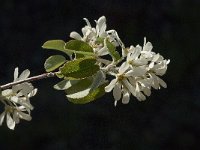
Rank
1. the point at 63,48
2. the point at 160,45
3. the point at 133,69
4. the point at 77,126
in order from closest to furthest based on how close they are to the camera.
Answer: the point at 133,69, the point at 63,48, the point at 77,126, the point at 160,45

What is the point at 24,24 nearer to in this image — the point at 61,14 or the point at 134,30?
the point at 61,14

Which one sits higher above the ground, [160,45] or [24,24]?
[24,24]

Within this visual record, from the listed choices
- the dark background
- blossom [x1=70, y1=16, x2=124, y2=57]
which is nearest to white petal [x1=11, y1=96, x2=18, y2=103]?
blossom [x1=70, y1=16, x2=124, y2=57]

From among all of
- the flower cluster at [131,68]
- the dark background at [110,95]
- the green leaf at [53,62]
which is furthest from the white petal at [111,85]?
Answer: the dark background at [110,95]

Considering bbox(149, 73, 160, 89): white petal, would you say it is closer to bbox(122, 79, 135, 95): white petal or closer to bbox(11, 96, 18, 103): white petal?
bbox(122, 79, 135, 95): white petal

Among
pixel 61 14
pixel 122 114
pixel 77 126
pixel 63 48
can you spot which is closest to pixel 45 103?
pixel 77 126
